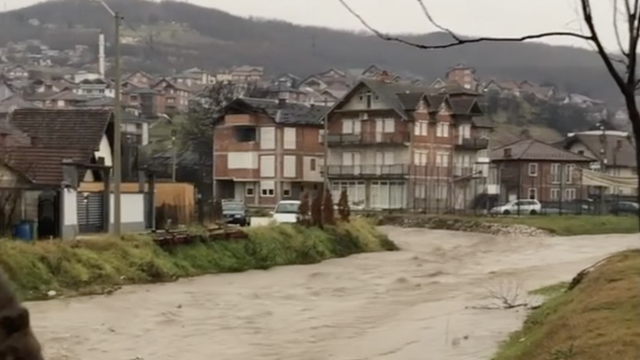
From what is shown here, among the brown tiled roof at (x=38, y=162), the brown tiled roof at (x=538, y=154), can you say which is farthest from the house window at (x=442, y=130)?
the brown tiled roof at (x=38, y=162)

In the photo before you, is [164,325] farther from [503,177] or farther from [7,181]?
[503,177]

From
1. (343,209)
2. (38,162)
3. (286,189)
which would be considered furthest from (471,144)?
(38,162)

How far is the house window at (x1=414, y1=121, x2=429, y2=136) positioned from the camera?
69.9 metres

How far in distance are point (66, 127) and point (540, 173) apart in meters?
46.7

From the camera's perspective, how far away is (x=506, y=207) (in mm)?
69625

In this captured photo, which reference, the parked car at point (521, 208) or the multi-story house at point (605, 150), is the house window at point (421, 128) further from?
the multi-story house at point (605, 150)

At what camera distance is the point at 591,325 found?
11.1 metres

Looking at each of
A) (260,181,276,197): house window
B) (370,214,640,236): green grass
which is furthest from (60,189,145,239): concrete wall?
(260,181,276,197): house window

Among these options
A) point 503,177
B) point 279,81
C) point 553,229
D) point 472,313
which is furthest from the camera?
point 279,81

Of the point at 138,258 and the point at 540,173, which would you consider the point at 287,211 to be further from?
the point at 540,173

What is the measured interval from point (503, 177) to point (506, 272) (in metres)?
49.0

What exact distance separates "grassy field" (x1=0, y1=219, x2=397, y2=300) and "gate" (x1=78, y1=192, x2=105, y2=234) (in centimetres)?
588

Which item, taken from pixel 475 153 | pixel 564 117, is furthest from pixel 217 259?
pixel 564 117

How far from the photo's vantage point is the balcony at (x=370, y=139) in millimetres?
69000
